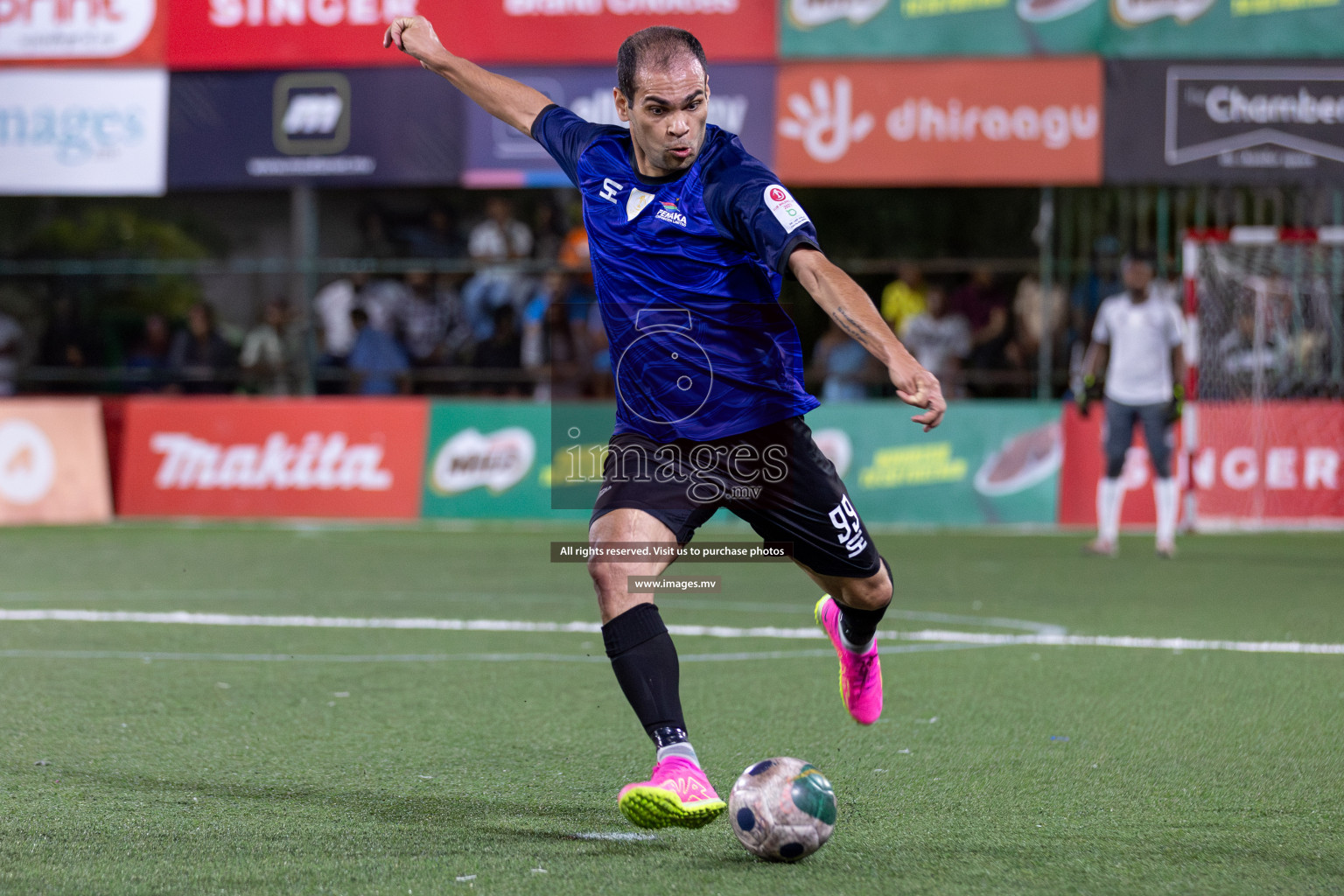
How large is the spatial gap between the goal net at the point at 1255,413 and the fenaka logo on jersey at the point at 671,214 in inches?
460

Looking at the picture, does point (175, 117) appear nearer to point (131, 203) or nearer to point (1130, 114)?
point (131, 203)

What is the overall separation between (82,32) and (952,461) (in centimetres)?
992

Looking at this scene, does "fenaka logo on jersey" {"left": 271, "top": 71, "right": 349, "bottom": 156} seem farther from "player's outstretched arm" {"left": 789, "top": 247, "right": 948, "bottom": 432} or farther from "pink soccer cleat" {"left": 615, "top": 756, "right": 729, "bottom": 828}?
"pink soccer cleat" {"left": 615, "top": 756, "right": 729, "bottom": 828}

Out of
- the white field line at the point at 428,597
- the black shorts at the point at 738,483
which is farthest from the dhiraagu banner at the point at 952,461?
the black shorts at the point at 738,483

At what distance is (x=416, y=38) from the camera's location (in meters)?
5.98

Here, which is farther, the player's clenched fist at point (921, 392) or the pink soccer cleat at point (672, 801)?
the pink soccer cleat at point (672, 801)

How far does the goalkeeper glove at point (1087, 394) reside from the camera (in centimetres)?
1354

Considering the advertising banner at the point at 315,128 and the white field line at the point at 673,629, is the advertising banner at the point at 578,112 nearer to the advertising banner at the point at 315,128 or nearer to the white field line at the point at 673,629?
the advertising banner at the point at 315,128

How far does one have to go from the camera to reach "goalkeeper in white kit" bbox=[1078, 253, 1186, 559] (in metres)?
13.1

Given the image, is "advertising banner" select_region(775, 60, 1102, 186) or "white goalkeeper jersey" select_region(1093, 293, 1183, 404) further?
"advertising banner" select_region(775, 60, 1102, 186)

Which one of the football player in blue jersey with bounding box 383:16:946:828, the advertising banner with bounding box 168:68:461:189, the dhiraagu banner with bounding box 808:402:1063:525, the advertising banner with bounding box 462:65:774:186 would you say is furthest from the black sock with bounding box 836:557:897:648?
the advertising banner with bounding box 168:68:461:189

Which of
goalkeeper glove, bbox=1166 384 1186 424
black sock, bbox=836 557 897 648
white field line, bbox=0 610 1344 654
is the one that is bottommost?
white field line, bbox=0 610 1344 654

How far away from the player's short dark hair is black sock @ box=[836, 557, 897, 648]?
1.71 m

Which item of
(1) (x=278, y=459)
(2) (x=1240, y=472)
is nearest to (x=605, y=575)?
(1) (x=278, y=459)
